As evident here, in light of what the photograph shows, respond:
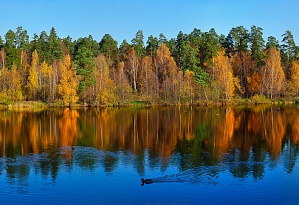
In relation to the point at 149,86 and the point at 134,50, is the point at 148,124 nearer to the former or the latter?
the point at 149,86

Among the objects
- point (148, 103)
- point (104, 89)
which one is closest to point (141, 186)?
point (104, 89)

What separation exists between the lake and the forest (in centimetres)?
4060

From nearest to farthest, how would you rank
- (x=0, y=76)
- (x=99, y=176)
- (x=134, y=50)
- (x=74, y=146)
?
(x=99, y=176), (x=74, y=146), (x=0, y=76), (x=134, y=50)

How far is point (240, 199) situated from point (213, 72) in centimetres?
6933

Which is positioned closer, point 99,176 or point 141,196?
point 141,196

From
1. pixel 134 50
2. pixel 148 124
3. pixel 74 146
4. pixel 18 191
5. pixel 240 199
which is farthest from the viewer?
pixel 134 50

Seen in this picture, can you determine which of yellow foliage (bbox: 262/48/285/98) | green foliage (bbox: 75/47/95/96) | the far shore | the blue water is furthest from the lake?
yellow foliage (bbox: 262/48/285/98)

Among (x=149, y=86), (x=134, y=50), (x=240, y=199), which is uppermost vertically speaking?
(x=134, y=50)

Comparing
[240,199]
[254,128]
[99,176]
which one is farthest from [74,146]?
[254,128]

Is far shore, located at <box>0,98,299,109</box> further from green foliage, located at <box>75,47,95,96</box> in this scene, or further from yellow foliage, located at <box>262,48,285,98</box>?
green foliage, located at <box>75,47,95,96</box>

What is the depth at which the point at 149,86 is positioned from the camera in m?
85.6

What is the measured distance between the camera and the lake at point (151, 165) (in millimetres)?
17766

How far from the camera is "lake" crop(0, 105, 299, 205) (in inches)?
699

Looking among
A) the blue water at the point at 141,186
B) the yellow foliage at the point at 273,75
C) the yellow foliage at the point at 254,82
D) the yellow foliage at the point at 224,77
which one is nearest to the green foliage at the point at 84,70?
the yellow foliage at the point at 224,77
